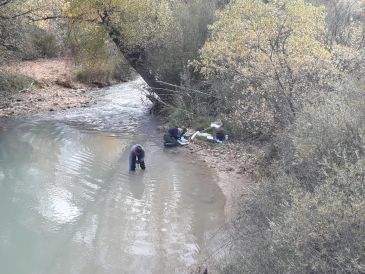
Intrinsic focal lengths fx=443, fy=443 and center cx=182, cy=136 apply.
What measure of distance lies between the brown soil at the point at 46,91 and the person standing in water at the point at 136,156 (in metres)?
9.34

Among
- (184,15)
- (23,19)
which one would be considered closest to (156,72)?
(184,15)

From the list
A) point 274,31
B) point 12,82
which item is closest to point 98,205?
point 274,31

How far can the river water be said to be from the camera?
354 inches

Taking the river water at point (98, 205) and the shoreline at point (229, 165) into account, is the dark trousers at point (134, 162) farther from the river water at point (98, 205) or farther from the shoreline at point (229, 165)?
the shoreline at point (229, 165)

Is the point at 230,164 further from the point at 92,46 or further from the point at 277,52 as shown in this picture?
the point at 92,46

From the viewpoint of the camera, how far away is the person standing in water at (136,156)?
1323 centimetres

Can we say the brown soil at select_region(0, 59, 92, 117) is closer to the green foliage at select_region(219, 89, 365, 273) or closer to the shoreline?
the shoreline

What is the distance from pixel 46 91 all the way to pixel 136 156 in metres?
13.3

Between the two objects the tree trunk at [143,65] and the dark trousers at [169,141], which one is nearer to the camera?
the dark trousers at [169,141]

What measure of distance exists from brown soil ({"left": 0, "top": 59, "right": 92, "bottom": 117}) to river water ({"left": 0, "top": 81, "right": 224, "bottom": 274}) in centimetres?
375

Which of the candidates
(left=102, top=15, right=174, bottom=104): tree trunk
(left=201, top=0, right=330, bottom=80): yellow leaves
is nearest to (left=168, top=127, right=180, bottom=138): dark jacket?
(left=102, top=15, right=174, bottom=104): tree trunk

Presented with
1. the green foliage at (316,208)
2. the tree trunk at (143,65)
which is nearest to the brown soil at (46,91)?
the tree trunk at (143,65)

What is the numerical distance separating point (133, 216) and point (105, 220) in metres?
0.67

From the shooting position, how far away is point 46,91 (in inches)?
976
